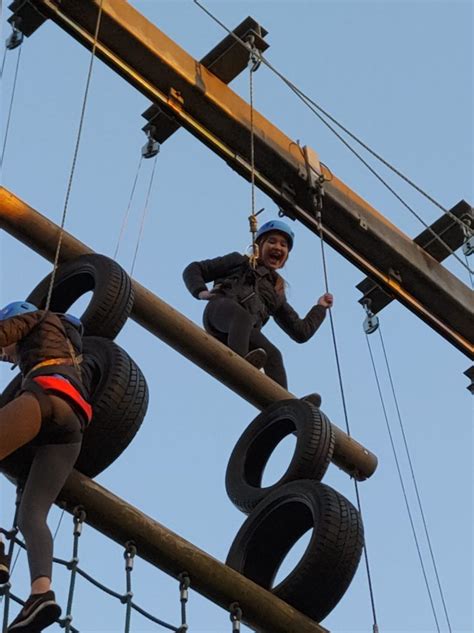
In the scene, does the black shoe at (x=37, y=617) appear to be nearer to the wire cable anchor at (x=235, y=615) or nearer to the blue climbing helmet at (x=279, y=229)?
the wire cable anchor at (x=235, y=615)

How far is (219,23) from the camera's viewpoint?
Answer: 7.55 m

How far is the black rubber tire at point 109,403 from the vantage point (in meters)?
5.68

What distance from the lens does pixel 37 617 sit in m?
4.83

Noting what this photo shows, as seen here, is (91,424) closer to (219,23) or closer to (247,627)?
(247,627)

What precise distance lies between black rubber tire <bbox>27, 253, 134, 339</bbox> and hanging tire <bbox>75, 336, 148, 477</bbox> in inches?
12.6

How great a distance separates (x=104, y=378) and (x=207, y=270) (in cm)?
198

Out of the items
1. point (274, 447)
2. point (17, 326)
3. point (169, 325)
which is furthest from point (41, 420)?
point (274, 447)

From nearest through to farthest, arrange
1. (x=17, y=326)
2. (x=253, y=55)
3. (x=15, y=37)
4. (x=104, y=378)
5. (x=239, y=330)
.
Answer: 1. (x=17, y=326)
2. (x=104, y=378)
3. (x=15, y=37)
4. (x=239, y=330)
5. (x=253, y=55)

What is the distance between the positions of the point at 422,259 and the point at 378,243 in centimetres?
37

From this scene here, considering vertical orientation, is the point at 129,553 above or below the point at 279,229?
below

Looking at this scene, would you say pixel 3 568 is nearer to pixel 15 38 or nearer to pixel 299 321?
pixel 15 38

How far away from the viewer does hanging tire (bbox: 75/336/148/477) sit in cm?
568

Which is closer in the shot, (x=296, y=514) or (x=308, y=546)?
(x=308, y=546)

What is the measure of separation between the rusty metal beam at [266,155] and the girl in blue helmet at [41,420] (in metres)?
1.84
